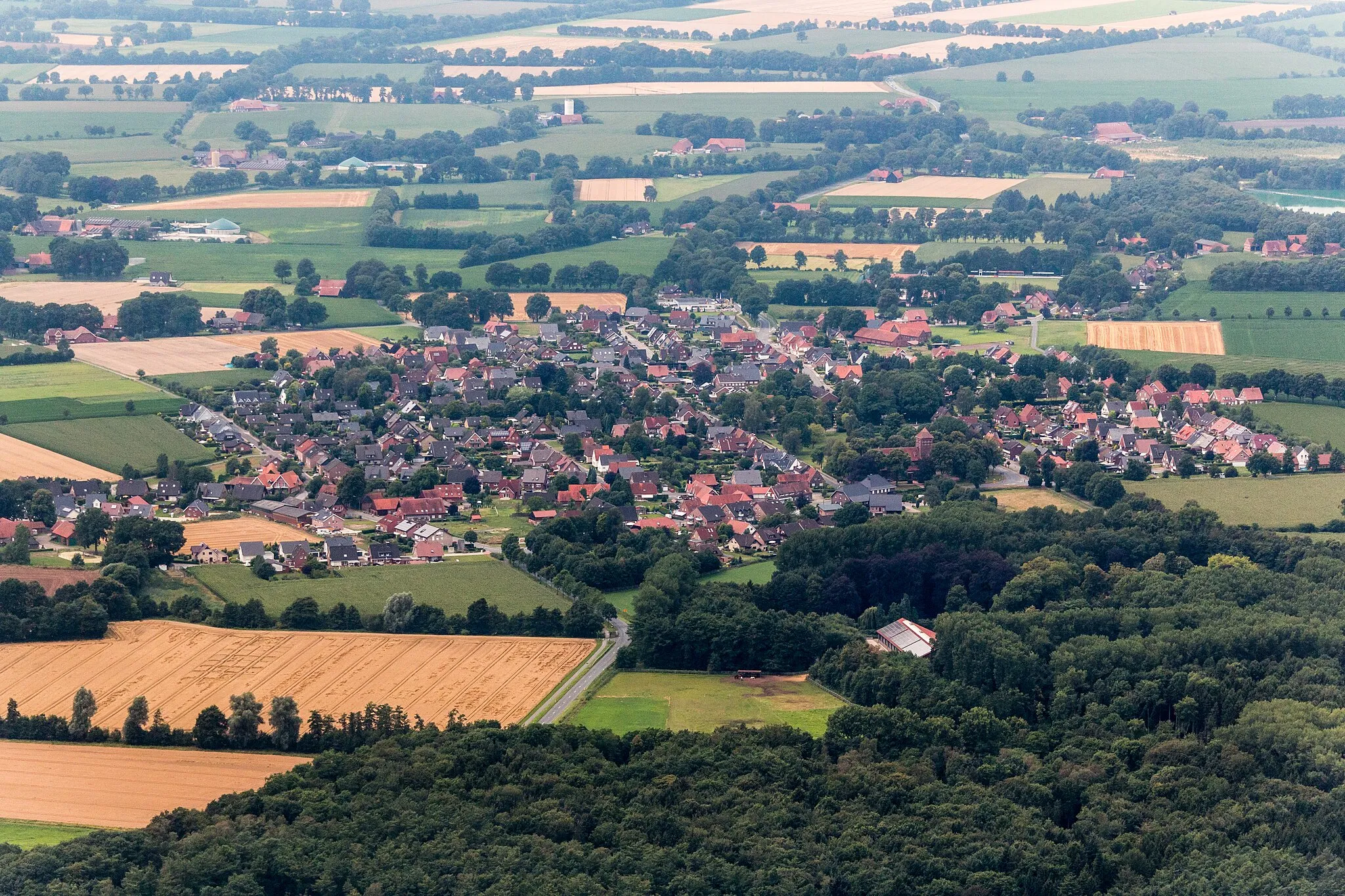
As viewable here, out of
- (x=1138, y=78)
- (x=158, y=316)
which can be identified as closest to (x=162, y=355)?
(x=158, y=316)

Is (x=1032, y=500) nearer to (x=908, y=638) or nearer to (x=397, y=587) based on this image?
(x=908, y=638)

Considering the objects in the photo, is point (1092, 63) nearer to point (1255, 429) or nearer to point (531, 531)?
point (1255, 429)

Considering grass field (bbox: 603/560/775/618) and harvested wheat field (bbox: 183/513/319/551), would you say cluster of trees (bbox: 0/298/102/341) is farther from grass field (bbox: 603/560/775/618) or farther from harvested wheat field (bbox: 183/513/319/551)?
grass field (bbox: 603/560/775/618)

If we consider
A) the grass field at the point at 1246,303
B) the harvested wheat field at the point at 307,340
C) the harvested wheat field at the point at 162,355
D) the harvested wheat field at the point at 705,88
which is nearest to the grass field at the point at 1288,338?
the grass field at the point at 1246,303

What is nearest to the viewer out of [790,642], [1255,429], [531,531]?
[790,642]

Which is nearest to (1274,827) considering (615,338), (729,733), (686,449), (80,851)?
(729,733)

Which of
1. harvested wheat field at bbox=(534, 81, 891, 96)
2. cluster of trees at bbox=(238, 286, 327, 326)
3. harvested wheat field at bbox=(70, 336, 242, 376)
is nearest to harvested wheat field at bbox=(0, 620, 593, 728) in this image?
harvested wheat field at bbox=(70, 336, 242, 376)
